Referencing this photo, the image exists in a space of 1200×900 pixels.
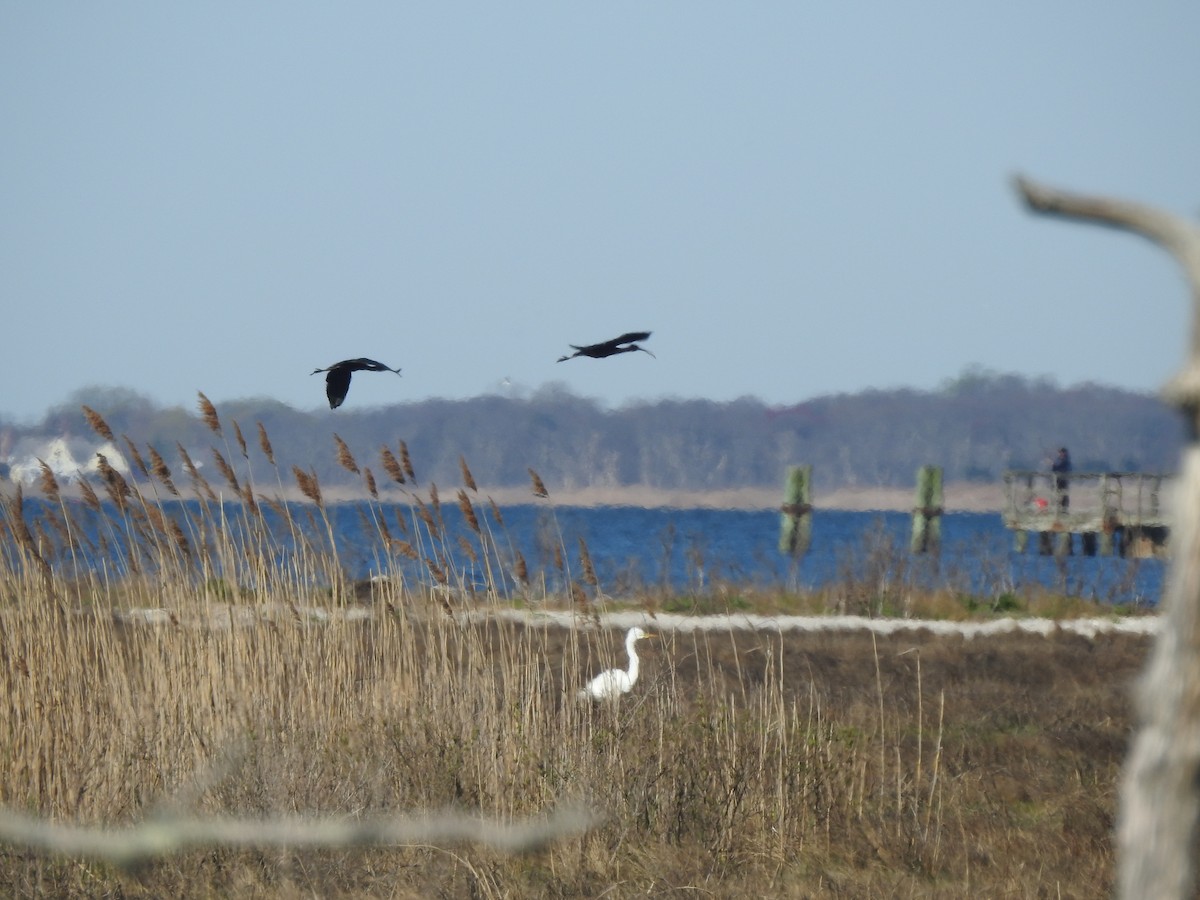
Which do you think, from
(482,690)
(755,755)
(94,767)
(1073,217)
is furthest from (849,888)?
(1073,217)

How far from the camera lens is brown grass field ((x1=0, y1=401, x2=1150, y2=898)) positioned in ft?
16.5

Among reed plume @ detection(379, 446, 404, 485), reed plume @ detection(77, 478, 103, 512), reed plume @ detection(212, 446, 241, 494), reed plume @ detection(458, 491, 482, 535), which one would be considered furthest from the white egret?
reed plume @ detection(77, 478, 103, 512)

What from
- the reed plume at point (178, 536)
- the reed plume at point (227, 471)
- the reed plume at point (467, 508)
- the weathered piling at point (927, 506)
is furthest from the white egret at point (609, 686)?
the weathered piling at point (927, 506)

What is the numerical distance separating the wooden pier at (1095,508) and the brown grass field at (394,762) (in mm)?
23158

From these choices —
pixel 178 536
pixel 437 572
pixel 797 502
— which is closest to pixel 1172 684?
pixel 437 572

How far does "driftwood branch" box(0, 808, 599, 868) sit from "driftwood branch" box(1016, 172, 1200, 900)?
333cm

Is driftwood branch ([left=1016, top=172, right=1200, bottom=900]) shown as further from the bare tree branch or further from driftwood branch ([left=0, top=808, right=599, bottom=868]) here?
driftwood branch ([left=0, top=808, right=599, bottom=868])

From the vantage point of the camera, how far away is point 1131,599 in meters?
17.5

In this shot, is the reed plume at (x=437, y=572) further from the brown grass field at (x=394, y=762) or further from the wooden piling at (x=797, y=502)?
the wooden piling at (x=797, y=502)

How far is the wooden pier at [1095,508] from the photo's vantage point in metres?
Result: 29.5

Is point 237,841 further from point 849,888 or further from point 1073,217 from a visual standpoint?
point 1073,217

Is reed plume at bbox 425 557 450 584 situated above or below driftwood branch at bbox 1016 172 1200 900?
below

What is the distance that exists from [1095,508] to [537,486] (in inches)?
1062

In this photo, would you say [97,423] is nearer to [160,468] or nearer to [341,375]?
[160,468]
